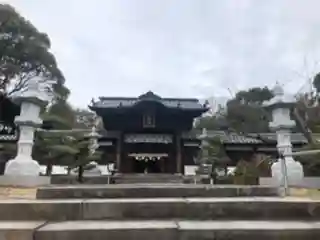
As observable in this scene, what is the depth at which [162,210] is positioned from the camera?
2.74 meters

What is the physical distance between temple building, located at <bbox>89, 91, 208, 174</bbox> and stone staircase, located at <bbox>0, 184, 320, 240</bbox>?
42.7ft

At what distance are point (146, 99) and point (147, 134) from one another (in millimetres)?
1818

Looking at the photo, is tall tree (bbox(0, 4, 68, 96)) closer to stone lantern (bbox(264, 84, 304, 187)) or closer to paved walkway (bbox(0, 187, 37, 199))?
paved walkway (bbox(0, 187, 37, 199))

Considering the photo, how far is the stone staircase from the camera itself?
232 centimetres

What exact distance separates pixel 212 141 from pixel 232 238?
1008cm

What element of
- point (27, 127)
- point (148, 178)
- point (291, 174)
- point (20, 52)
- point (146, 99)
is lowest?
point (148, 178)

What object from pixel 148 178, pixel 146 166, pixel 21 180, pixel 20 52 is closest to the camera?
pixel 21 180

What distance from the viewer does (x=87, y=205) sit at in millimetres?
2699

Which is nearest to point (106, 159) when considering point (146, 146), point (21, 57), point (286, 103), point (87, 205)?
point (146, 146)

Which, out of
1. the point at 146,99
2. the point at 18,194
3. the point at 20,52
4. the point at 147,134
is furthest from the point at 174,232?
the point at 20,52

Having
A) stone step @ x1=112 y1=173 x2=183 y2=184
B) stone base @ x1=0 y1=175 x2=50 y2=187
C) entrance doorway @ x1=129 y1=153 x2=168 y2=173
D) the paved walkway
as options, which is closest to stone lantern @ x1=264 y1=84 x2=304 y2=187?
the paved walkway

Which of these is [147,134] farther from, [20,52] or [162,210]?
[162,210]

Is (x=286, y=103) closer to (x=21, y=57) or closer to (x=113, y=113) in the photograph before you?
(x=113, y=113)

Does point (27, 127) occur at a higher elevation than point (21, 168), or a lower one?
higher
